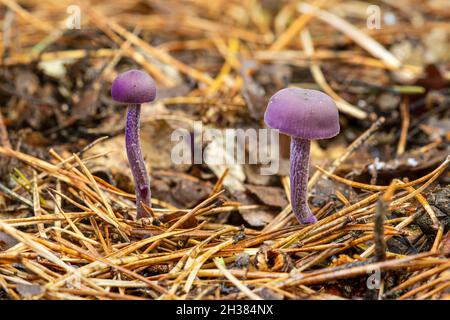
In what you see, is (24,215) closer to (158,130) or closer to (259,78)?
(158,130)

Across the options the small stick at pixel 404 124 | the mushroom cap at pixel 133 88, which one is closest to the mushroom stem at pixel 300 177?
the mushroom cap at pixel 133 88

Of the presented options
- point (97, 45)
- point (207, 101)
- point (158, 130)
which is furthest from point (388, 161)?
point (97, 45)

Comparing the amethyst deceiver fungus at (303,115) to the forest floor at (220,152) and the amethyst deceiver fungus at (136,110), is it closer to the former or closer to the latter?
the forest floor at (220,152)

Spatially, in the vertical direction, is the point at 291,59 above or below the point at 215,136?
above

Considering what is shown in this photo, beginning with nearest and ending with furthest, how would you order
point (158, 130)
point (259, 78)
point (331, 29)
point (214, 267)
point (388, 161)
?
point (214, 267), point (388, 161), point (158, 130), point (259, 78), point (331, 29)

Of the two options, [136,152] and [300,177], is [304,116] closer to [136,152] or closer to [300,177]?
[300,177]

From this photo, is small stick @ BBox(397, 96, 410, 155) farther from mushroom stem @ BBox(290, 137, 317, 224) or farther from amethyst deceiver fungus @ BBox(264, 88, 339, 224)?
amethyst deceiver fungus @ BBox(264, 88, 339, 224)

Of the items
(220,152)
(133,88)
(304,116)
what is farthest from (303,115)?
(220,152)
